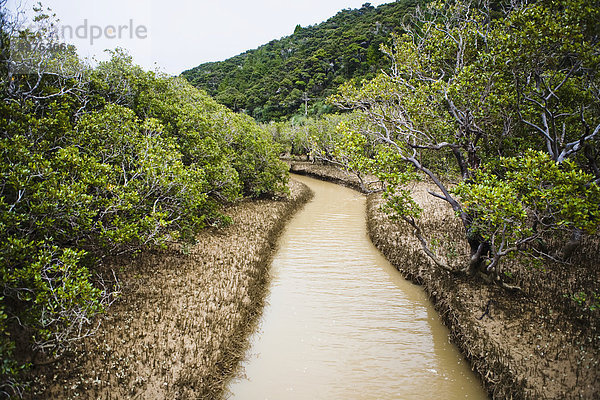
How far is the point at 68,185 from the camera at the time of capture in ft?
23.9

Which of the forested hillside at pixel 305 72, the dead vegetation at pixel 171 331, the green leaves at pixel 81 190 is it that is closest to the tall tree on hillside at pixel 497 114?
the dead vegetation at pixel 171 331

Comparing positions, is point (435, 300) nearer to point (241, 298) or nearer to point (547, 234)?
point (547, 234)

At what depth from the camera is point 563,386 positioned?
21.0 feet

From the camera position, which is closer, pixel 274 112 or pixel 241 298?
pixel 241 298

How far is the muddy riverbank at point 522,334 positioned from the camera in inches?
260

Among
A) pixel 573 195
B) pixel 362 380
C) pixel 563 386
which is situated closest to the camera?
pixel 563 386

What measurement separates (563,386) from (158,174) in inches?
456

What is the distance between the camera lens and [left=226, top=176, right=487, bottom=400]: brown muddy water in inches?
295

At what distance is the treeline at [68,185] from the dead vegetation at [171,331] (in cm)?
62

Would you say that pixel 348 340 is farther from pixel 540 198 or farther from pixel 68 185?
pixel 68 185

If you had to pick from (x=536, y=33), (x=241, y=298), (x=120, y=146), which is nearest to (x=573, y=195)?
(x=536, y=33)

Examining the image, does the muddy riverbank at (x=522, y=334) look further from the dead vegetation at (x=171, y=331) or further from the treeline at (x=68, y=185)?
the treeline at (x=68, y=185)

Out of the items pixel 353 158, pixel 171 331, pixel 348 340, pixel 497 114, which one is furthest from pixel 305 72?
pixel 171 331

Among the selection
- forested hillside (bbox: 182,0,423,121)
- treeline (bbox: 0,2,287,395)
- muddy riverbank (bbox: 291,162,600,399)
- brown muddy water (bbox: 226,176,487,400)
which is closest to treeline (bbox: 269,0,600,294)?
muddy riverbank (bbox: 291,162,600,399)
